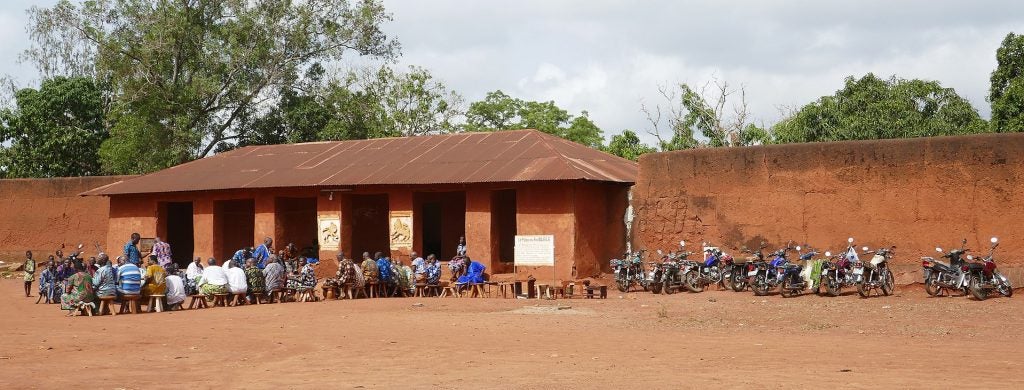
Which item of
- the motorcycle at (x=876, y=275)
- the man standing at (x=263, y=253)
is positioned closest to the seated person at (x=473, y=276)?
the man standing at (x=263, y=253)

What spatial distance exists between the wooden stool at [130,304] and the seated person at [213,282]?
128 cm

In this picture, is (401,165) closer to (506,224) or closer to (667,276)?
(506,224)

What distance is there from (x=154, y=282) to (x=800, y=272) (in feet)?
35.4

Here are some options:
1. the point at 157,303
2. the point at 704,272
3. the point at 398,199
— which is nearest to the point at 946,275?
the point at 704,272

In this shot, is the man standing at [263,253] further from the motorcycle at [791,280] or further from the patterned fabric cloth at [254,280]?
the motorcycle at [791,280]

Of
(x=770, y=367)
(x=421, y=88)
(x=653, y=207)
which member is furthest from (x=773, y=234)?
(x=421, y=88)

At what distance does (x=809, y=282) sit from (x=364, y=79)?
26678 millimetres

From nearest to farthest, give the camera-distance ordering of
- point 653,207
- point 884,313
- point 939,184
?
point 884,313
point 939,184
point 653,207

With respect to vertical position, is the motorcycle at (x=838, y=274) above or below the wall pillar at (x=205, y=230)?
below

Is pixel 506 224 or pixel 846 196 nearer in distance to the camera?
pixel 846 196

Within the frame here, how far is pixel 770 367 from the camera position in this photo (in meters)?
9.55

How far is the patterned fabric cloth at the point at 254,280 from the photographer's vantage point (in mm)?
18667

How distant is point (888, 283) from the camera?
56.4ft

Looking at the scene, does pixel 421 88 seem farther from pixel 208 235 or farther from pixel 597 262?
pixel 597 262
